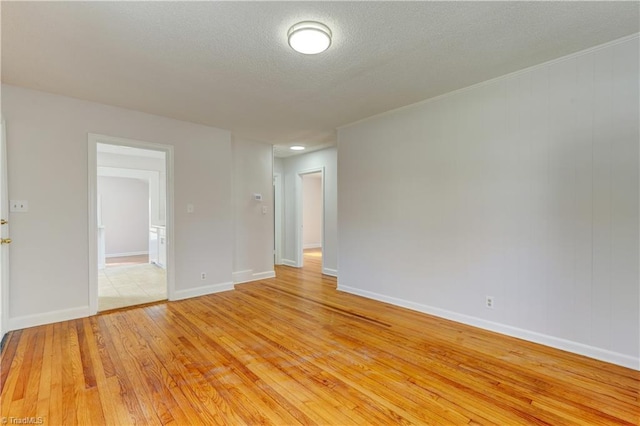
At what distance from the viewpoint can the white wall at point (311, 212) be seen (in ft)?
33.9

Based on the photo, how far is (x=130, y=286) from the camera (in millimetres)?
4914

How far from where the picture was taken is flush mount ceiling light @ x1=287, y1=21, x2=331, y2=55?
2.08 meters

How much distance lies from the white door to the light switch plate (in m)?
0.05

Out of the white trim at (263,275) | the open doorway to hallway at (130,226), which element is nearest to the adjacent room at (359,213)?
the open doorway to hallway at (130,226)

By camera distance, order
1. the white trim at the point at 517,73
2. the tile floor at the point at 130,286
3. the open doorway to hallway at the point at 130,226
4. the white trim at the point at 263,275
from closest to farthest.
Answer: the white trim at the point at 517,73 < the tile floor at the point at 130,286 < the open doorway to hallway at the point at 130,226 < the white trim at the point at 263,275

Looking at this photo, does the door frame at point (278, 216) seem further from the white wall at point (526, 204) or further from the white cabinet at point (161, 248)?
the white wall at point (526, 204)

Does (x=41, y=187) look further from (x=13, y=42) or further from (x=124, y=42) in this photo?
(x=124, y=42)

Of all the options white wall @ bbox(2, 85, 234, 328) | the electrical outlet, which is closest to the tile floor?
white wall @ bbox(2, 85, 234, 328)

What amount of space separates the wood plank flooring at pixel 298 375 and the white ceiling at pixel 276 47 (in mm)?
2551

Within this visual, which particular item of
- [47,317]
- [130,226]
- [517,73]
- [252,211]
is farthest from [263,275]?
[130,226]

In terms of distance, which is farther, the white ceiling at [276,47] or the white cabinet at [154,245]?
the white cabinet at [154,245]

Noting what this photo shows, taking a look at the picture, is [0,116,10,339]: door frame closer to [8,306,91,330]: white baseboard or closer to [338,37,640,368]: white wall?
[8,306,91,330]: white baseboard

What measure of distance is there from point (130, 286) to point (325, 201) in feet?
12.5

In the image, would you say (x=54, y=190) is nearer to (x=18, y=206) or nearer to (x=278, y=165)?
(x=18, y=206)
